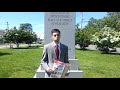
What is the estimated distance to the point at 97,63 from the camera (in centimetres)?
513

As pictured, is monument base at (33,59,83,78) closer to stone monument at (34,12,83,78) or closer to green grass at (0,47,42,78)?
stone monument at (34,12,83,78)

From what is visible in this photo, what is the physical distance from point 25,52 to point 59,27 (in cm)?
80

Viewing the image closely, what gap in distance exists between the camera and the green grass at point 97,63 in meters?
4.92

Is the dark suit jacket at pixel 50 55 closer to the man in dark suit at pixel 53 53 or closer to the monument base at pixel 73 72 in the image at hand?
the man in dark suit at pixel 53 53

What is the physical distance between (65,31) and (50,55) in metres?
0.64

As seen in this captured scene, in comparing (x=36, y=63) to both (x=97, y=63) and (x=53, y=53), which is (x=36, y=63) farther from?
(x=97, y=63)

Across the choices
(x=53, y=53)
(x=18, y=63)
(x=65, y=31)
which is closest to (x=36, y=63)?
(x=18, y=63)

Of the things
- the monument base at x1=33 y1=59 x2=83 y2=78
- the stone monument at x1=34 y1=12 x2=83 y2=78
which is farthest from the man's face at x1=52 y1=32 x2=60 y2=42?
the monument base at x1=33 y1=59 x2=83 y2=78

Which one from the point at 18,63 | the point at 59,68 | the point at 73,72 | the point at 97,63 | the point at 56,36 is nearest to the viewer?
the point at 59,68

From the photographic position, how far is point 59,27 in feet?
15.7

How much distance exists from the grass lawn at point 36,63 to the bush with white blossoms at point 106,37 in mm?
191
